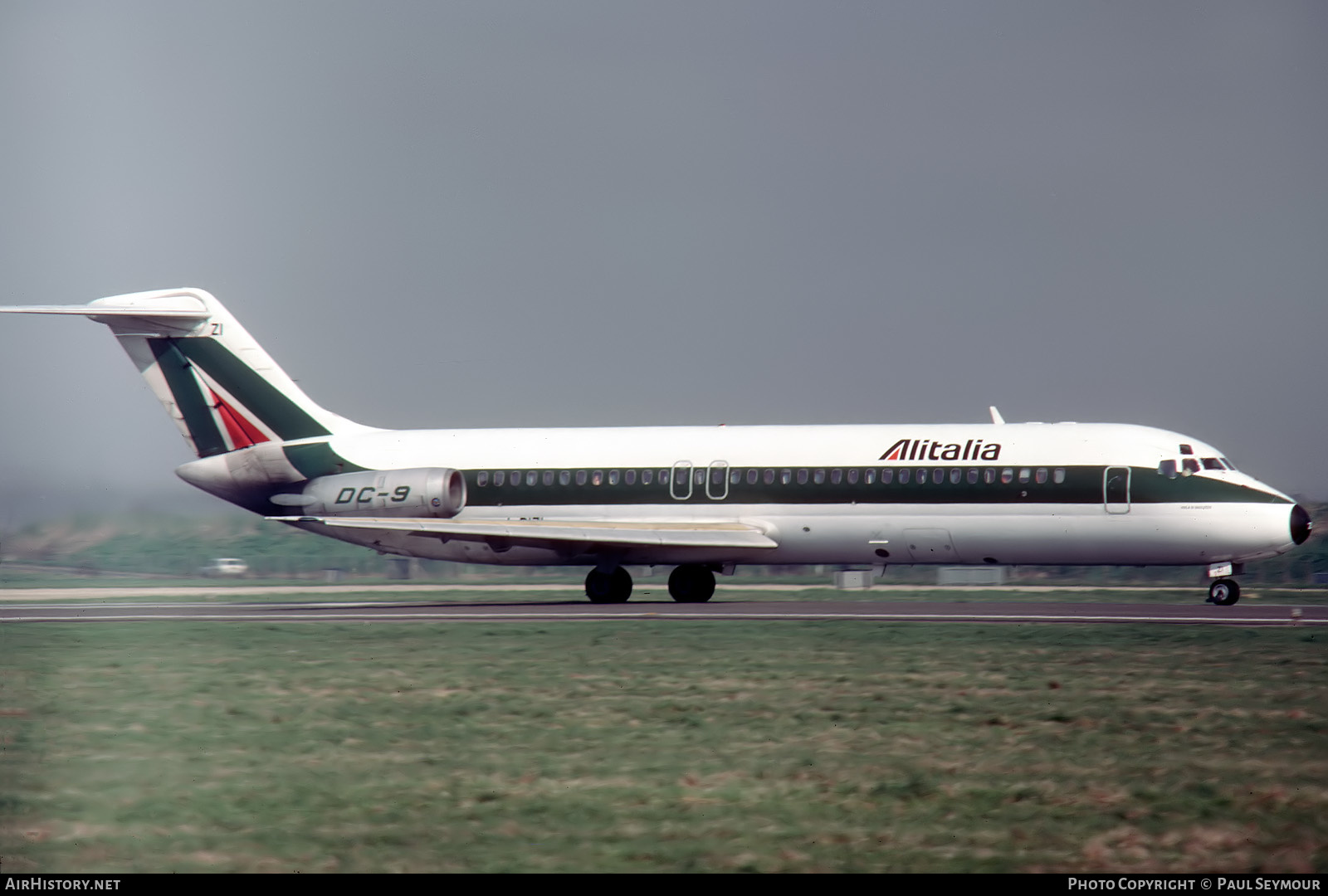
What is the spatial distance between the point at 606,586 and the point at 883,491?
768cm

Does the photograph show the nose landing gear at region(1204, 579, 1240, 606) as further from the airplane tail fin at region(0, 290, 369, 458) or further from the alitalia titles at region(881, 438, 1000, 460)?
the airplane tail fin at region(0, 290, 369, 458)

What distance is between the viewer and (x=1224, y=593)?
3312 cm

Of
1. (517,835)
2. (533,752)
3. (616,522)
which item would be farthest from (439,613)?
(517,835)

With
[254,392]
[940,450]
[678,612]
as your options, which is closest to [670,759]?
[678,612]

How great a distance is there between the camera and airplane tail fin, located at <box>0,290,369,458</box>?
4134cm

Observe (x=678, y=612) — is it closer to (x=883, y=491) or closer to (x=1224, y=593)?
(x=883, y=491)

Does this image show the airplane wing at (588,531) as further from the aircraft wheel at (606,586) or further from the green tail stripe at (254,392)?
the green tail stripe at (254,392)

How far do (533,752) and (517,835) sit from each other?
10.1ft

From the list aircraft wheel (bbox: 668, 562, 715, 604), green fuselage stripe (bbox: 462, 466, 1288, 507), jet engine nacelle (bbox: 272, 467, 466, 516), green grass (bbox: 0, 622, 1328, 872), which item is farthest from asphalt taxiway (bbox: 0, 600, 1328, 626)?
green grass (bbox: 0, 622, 1328, 872)

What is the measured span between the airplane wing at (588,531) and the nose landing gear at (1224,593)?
10130mm

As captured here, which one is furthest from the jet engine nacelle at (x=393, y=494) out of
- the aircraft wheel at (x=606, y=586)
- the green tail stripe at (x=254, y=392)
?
the aircraft wheel at (x=606, y=586)

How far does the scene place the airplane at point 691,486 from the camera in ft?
112

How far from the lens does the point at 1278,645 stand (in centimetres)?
2173
